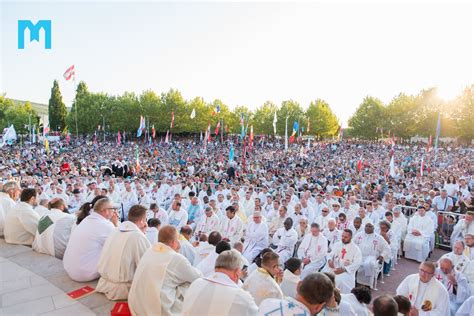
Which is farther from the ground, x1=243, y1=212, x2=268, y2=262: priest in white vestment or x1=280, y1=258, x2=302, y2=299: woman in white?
x1=280, y1=258, x2=302, y2=299: woman in white

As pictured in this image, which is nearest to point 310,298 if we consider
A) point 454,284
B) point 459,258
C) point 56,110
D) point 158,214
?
point 454,284

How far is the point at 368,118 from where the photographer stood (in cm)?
5603

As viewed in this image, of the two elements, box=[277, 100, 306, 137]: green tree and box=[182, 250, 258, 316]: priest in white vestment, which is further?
box=[277, 100, 306, 137]: green tree

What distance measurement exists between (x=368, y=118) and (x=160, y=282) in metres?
58.2

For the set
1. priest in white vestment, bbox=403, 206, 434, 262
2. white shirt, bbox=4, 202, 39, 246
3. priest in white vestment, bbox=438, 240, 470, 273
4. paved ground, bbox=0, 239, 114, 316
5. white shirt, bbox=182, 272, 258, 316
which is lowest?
priest in white vestment, bbox=403, 206, 434, 262

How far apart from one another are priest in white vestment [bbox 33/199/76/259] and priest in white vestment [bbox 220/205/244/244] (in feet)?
14.4

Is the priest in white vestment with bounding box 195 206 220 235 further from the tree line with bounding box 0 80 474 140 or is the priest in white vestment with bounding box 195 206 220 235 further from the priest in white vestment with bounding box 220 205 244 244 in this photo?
the tree line with bounding box 0 80 474 140

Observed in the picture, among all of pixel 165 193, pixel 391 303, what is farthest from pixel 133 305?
pixel 165 193

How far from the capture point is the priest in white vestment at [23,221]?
546 centimetres

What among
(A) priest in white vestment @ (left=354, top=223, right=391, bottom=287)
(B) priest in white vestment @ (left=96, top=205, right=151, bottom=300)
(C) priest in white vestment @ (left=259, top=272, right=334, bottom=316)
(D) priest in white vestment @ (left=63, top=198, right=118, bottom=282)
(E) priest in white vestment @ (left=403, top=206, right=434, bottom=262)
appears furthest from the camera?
(E) priest in white vestment @ (left=403, top=206, right=434, bottom=262)

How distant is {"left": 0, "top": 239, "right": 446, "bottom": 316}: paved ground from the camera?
3.52 metres

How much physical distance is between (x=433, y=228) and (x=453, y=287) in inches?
161

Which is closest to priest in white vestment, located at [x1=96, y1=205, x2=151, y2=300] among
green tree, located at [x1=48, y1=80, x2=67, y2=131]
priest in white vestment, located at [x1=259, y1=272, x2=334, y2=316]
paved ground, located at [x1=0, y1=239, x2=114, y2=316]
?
paved ground, located at [x1=0, y1=239, x2=114, y2=316]

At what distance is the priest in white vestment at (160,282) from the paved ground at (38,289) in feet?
2.02
